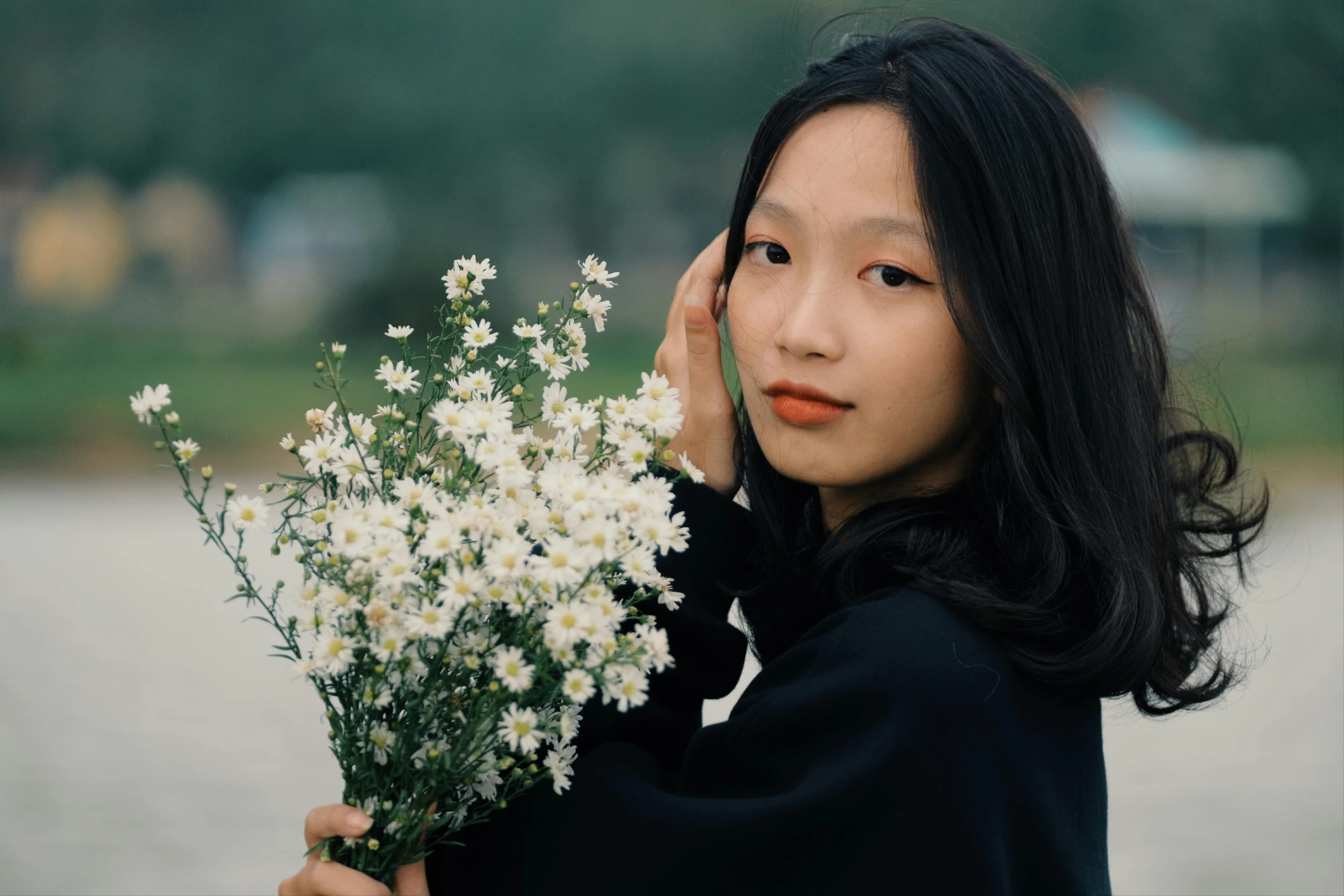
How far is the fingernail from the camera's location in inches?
69.6

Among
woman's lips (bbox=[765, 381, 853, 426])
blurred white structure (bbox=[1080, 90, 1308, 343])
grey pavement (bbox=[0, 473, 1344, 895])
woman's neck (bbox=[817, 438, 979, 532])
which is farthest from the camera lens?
blurred white structure (bbox=[1080, 90, 1308, 343])

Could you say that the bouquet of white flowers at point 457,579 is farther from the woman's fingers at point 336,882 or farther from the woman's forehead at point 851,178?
the woman's forehead at point 851,178

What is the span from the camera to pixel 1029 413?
5.16 feet

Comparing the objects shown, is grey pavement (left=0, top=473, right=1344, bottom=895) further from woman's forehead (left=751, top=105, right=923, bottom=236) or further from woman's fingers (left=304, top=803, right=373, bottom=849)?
woman's fingers (left=304, top=803, right=373, bottom=849)

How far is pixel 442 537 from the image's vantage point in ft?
3.94

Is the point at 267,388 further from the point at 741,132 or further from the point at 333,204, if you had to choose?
the point at 741,132

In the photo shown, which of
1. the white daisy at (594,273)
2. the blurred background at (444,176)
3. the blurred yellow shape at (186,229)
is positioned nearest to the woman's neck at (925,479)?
the white daisy at (594,273)

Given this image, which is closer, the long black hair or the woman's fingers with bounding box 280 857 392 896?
the woman's fingers with bounding box 280 857 392 896

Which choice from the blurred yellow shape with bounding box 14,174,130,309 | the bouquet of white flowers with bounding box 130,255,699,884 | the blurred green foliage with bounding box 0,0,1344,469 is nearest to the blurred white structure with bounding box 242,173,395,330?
the blurred green foliage with bounding box 0,0,1344,469

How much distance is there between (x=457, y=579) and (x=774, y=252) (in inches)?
26.2

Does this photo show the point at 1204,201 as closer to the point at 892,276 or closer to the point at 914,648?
the point at 892,276

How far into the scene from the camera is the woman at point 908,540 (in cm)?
134

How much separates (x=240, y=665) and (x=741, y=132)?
13.7 m

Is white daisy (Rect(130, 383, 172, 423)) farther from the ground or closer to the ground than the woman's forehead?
closer to the ground
